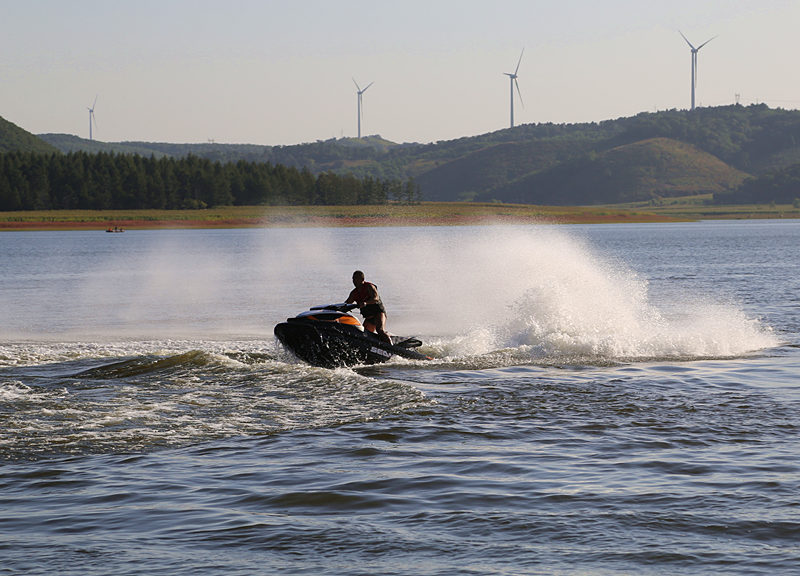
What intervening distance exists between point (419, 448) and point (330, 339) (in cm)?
676

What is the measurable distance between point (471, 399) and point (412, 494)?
540cm

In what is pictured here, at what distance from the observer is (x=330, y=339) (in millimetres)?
18234

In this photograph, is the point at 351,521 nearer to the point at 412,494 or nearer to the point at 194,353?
the point at 412,494

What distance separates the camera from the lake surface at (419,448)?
8078 mm

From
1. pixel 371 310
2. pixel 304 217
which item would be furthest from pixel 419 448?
pixel 304 217

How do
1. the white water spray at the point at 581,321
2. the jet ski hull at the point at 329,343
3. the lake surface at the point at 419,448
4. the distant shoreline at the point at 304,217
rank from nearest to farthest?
the lake surface at the point at 419,448, the jet ski hull at the point at 329,343, the white water spray at the point at 581,321, the distant shoreline at the point at 304,217

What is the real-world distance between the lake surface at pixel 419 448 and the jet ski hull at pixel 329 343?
0.34m

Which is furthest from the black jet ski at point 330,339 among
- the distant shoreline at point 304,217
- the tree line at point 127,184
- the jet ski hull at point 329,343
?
the tree line at point 127,184

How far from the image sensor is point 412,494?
9672mm

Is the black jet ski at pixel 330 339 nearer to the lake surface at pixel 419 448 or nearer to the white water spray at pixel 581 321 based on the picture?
the lake surface at pixel 419 448

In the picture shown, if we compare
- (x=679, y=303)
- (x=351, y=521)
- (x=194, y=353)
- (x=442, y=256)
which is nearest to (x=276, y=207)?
(x=442, y=256)

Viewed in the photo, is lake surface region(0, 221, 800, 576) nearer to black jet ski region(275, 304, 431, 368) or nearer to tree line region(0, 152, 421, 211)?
black jet ski region(275, 304, 431, 368)

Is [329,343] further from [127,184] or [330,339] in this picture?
[127,184]

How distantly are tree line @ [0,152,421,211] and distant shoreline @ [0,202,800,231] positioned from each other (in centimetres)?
506
